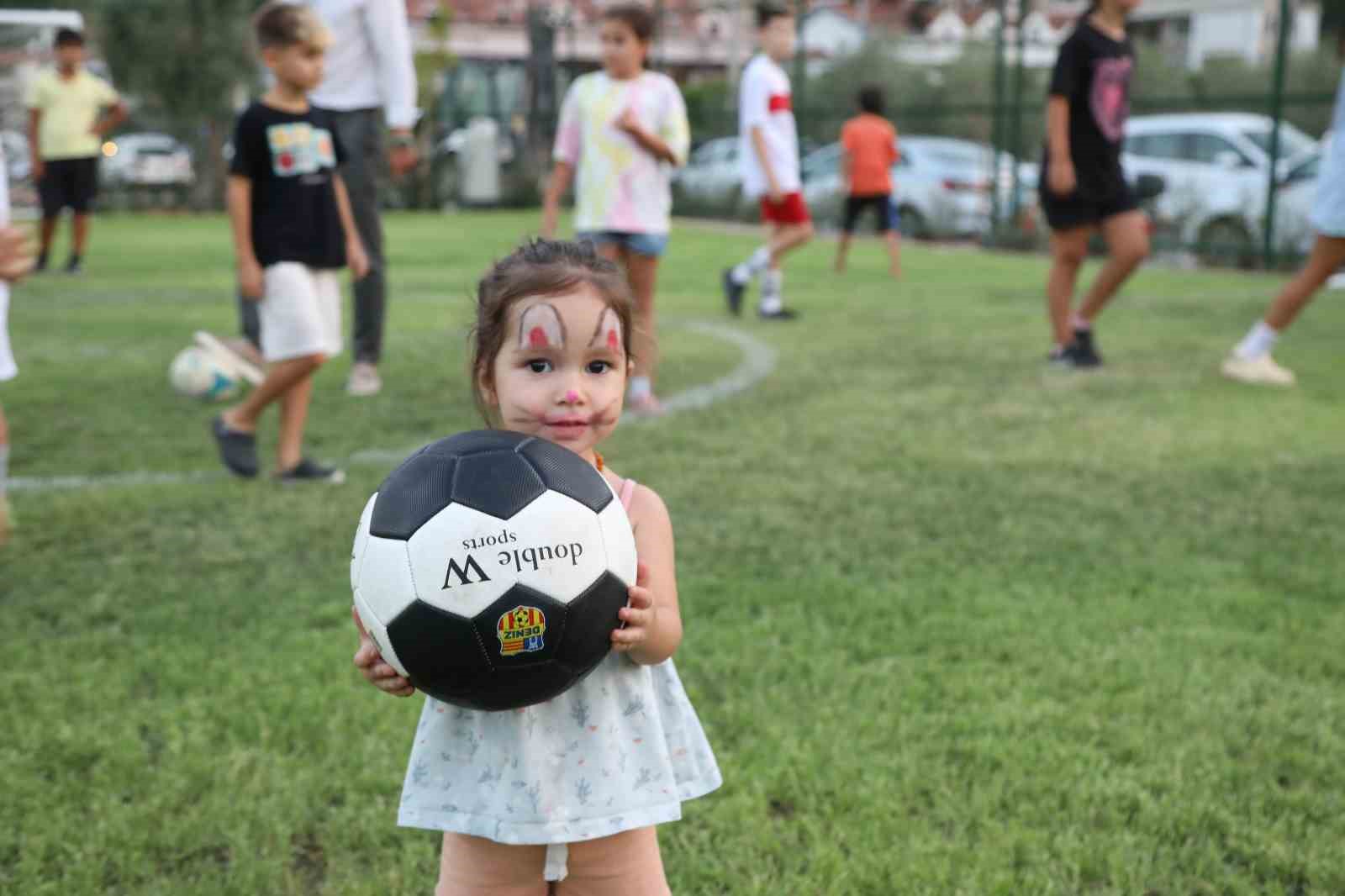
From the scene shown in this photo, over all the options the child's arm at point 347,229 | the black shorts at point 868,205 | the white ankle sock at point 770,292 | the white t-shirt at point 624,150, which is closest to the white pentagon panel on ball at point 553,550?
the child's arm at point 347,229

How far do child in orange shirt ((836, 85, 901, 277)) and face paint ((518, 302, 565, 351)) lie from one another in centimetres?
1200

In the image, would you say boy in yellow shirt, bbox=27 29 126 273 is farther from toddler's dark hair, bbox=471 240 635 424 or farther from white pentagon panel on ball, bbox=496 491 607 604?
white pentagon panel on ball, bbox=496 491 607 604

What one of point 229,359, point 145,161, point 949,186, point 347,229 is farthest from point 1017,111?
point 145,161

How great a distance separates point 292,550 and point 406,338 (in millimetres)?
4675

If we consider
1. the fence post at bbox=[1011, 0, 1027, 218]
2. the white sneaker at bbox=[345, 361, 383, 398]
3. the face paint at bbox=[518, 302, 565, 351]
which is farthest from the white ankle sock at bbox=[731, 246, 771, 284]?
the face paint at bbox=[518, 302, 565, 351]

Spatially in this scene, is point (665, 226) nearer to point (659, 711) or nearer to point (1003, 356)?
point (1003, 356)

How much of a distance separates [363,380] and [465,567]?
5.37 m

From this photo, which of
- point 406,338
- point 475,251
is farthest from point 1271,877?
point 475,251

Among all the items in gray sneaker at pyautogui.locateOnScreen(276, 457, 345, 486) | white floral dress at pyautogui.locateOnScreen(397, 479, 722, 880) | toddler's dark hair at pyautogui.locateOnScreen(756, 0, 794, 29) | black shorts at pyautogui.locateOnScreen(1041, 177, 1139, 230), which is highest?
toddler's dark hair at pyautogui.locateOnScreen(756, 0, 794, 29)

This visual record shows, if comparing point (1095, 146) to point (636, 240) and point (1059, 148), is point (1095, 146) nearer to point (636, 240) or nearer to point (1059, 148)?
point (1059, 148)

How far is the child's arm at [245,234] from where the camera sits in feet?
15.1

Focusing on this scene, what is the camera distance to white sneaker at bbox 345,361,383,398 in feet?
22.1

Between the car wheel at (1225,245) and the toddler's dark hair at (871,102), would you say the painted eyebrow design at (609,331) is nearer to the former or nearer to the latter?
the toddler's dark hair at (871,102)

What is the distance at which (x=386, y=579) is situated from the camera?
1.67 meters
